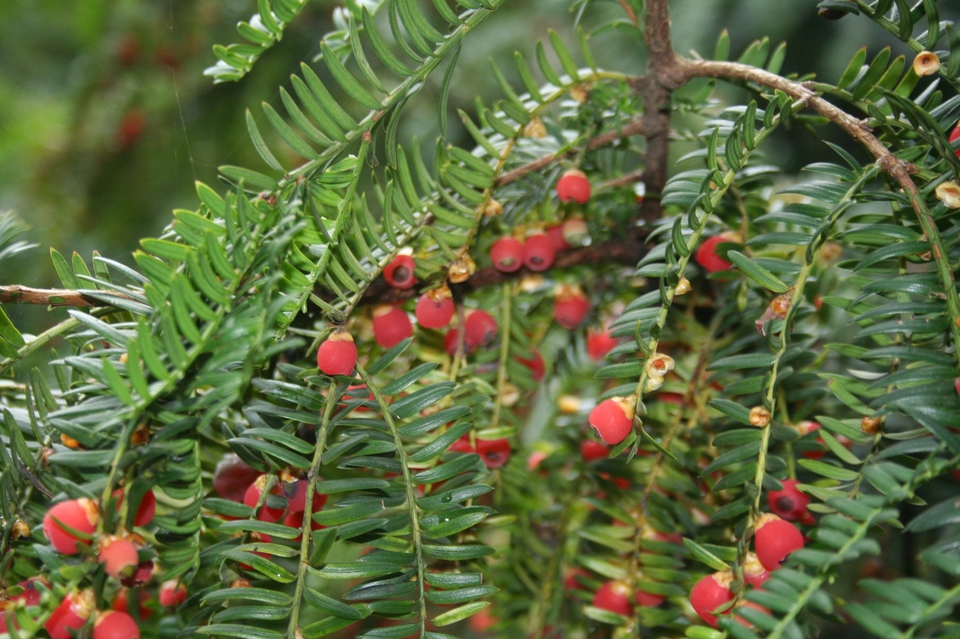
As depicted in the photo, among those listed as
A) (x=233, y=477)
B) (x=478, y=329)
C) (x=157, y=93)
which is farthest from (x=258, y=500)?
(x=157, y=93)

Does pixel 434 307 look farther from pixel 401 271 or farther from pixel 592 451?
pixel 592 451

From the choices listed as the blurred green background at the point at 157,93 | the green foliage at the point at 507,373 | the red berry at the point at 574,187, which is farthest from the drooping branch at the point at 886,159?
the blurred green background at the point at 157,93

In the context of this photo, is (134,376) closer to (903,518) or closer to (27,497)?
(27,497)

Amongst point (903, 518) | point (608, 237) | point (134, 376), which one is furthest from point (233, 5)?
point (903, 518)

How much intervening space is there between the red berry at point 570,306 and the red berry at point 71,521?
334mm

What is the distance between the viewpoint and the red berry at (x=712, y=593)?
1.13 ft

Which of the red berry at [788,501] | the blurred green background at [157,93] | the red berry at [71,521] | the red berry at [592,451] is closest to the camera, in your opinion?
the red berry at [71,521]

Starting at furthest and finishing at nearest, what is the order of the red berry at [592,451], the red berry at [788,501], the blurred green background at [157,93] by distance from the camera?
the blurred green background at [157,93], the red berry at [592,451], the red berry at [788,501]

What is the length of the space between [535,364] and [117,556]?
0.32 m

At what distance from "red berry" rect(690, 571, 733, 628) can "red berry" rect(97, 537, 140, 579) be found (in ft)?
0.85

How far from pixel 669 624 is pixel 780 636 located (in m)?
0.19

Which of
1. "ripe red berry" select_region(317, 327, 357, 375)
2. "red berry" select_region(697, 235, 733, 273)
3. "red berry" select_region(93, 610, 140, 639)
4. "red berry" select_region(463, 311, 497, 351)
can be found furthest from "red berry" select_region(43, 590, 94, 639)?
"red berry" select_region(697, 235, 733, 273)

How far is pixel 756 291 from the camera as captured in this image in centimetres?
46

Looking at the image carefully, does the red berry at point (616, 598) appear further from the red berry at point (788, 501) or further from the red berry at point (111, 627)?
the red berry at point (111, 627)
